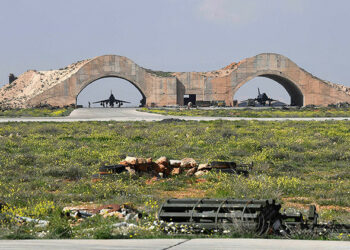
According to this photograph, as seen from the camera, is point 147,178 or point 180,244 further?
point 147,178

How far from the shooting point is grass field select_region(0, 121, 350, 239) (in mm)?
9031

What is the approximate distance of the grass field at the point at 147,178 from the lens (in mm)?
9031

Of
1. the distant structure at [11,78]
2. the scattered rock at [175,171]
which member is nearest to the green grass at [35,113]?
the scattered rock at [175,171]

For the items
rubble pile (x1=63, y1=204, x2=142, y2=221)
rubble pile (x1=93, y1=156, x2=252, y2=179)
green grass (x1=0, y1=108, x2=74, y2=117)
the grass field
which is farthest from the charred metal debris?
green grass (x1=0, y1=108, x2=74, y2=117)

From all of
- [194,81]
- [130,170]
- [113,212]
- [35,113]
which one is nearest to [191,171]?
[130,170]

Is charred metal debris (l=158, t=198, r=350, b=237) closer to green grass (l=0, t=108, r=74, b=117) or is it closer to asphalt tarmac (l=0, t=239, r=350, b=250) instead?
asphalt tarmac (l=0, t=239, r=350, b=250)

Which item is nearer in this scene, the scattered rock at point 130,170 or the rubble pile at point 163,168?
the scattered rock at point 130,170

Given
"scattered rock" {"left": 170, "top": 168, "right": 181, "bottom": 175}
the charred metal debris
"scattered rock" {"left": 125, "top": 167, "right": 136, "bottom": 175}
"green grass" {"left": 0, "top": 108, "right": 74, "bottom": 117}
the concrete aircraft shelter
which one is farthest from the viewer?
the concrete aircraft shelter

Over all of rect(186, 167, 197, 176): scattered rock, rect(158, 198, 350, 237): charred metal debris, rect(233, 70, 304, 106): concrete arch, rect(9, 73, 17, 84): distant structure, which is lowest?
rect(186, 167, 197, 176): scattered rock

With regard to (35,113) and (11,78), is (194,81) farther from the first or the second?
(11,78)

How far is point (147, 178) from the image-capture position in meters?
14.4

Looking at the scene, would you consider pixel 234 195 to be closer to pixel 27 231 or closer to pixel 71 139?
pixel 27 231

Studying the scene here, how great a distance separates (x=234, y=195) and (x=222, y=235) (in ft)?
12.5

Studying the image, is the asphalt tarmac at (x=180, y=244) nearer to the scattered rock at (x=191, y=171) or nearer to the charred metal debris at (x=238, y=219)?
the charred metal debris at (x=238, y=219)
